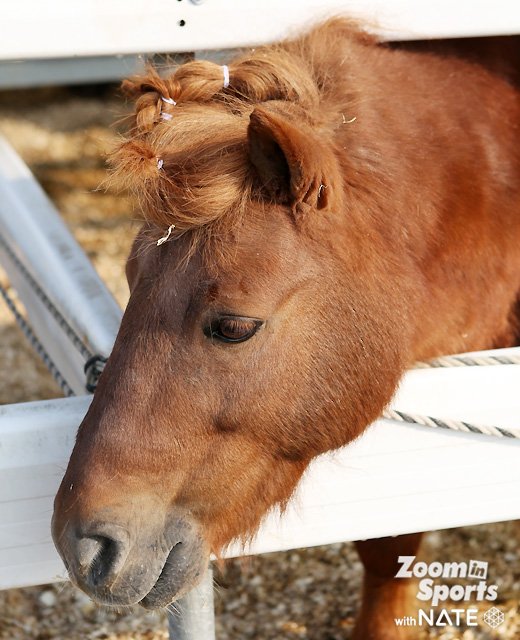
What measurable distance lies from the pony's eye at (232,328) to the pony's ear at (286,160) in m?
0.26

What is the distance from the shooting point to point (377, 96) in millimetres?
2123

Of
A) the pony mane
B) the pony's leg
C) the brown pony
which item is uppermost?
the pony mane

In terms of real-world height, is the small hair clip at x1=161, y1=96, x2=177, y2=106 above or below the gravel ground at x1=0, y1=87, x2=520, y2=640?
above

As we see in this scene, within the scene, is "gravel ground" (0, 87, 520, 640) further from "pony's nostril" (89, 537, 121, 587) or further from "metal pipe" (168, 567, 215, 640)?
"pony's nostril" (89, 537, 121, 587)

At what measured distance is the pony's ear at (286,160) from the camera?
1.65 m

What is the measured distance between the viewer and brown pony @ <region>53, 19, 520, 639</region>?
5.58ft

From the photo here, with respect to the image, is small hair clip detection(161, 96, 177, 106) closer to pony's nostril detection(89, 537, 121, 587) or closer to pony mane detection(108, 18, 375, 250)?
pony mane detection(108, 18, 375, 250)

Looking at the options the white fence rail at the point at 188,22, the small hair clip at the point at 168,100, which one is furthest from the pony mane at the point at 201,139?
the white fence rail at the point at 188,22

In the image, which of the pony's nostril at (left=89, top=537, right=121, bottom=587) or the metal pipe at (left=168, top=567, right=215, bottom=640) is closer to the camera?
the pony's nostril at (left=89, top=537, right=121, bottom=587)

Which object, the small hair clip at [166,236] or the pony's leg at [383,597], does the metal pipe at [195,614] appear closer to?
the small hair clip at [166,236]

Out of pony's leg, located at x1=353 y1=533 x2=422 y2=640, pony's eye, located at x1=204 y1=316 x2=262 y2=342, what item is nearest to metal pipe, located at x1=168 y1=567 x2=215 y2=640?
pony's eye, located at x1=204 y1=316 x2=262 y2=342

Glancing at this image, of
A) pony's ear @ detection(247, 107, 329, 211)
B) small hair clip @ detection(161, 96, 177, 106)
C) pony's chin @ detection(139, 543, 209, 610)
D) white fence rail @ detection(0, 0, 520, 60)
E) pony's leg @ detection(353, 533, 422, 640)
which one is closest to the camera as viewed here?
pony's ear @ detection(247, 107, 329, 211)

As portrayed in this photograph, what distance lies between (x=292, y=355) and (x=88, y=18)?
1.10m

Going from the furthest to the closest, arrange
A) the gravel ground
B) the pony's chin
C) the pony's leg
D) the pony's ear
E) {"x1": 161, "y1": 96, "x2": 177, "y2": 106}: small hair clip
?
the gravel ground < the pony's leg < {"x1": 161, "y1": 96, "x2": 177, "y2": 106}: small hair clip < the pony's chin < the pony's ear
